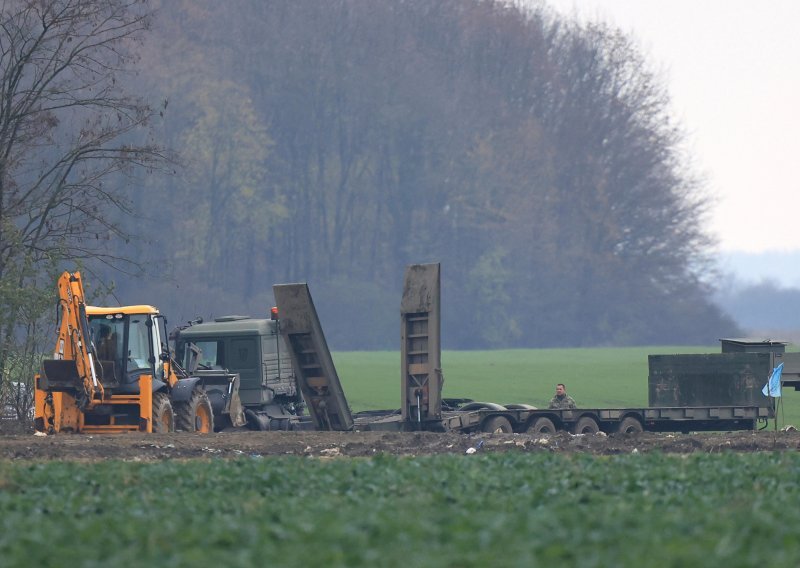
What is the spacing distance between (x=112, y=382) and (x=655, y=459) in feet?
39.8

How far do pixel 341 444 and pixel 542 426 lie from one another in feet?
20.0

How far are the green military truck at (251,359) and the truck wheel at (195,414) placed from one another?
191cm

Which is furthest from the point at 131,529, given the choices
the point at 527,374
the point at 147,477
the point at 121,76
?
the point at 121,76

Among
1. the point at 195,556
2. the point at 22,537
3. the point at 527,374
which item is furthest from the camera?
the point at 527,374

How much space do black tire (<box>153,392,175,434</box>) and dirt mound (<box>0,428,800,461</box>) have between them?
0.59 meters

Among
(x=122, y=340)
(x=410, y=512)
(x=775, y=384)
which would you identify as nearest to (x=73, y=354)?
(x=122, y=340)

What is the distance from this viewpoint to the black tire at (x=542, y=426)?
1257 inches

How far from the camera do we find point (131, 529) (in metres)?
13.6

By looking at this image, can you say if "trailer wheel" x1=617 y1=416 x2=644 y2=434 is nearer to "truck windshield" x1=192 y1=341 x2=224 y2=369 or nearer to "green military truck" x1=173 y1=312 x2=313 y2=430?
"green military truck" x1=173 y1=312 x2=313 y2=430

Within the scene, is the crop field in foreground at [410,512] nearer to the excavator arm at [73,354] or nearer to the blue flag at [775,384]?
the excavator arm at [73,354]

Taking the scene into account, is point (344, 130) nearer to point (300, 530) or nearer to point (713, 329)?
point (713, 329)

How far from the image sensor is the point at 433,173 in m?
103

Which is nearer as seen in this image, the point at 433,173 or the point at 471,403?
the point at 471,403

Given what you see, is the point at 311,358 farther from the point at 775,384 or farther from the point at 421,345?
the point at 775,384
